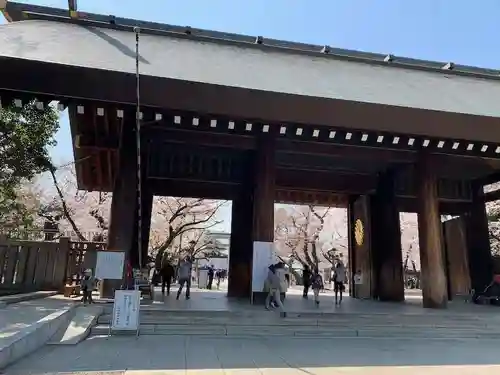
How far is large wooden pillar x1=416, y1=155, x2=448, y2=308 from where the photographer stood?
30.5ft

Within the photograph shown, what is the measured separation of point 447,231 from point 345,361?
1121cm

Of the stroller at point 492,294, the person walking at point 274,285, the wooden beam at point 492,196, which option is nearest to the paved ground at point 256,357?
the person walking at point 274,285

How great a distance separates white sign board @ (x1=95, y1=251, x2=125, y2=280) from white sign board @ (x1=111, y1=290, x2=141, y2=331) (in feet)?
5.30

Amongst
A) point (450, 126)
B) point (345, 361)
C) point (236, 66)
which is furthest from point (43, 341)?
point (450, 126)

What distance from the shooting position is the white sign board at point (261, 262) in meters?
8.65

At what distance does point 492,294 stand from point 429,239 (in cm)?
439

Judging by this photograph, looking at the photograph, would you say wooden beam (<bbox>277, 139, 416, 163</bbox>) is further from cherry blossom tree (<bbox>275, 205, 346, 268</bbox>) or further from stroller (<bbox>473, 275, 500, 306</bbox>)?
cherry blossom tree (<bbox>275, 205, 346, 268</bbox>)

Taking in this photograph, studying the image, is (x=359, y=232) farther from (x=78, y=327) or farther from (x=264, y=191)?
(x=78, y=327)

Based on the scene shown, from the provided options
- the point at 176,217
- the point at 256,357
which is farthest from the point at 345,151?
the point at 176,217

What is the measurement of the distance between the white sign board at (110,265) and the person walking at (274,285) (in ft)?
10.2

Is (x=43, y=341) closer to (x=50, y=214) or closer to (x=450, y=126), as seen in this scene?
(x=450, y=126)

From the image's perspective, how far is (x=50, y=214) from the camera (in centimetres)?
2127

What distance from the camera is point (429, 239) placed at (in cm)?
948

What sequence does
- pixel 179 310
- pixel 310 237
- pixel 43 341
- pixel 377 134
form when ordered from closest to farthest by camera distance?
pixel 43 341 → pixel 179 310 → pixel 377 134 → pixel 310 237
